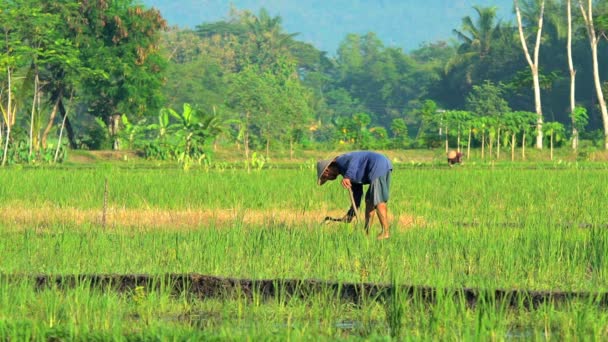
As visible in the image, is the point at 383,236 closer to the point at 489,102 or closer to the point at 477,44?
the point at 489,102

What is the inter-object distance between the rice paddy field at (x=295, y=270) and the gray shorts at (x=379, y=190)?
1.10ft

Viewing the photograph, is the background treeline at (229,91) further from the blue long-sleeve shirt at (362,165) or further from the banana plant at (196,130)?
the blue long-sleeve shirt at (362,165)

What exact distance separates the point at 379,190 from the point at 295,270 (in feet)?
7.43

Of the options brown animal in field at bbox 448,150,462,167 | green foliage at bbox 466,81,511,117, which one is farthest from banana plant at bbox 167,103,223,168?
green foliage at bbox 466,81,511,117

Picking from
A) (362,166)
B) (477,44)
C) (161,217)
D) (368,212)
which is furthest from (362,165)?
(477,44)

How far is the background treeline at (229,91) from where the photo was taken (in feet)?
91.9

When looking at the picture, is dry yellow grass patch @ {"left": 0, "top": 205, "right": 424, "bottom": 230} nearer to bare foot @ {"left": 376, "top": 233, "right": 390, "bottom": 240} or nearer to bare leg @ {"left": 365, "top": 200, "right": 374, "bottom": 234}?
bare leg @ {"left": 365, "top": 200, "right": 374, "bottom": 234}

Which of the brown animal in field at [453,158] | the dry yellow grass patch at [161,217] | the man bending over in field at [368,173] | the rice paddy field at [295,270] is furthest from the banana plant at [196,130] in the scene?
the man bending over in field at [368,173]

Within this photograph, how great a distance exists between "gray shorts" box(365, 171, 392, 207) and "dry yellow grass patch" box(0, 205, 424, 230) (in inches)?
45.0

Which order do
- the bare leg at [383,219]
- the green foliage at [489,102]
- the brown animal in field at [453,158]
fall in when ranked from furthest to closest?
the green foliage at [489,102] → the brown animal in field at [453,158] → the bare leg at [383,219]

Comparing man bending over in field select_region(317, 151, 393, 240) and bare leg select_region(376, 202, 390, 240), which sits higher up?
man bending over in field select_region(317, 151, 393, 240)

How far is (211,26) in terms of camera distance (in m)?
90.9

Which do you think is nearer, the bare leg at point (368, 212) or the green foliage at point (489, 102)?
the bare leg at point (368, 212)

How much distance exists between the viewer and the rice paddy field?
604 centimetres
